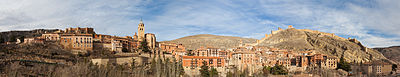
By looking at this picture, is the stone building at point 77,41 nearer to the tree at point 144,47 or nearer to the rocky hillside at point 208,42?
the tree at point 144,47

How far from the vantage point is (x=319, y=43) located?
92938mm

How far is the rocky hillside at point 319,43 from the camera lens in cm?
8588

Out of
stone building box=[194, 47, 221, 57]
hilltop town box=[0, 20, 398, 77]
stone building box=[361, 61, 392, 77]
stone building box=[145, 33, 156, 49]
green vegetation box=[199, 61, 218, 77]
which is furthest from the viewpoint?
stone building box=[361, 61, 392, 77]

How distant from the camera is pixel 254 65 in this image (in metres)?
64.8

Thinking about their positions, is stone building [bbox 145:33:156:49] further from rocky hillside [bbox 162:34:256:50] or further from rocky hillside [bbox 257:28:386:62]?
rocky hillside [bbox 162:34:256:50]

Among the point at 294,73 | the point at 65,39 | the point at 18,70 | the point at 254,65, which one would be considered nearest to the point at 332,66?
the point at 294,73


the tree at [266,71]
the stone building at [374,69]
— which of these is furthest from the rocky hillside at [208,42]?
the stone building at [374,69]

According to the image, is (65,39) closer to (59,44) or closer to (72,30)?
(59,44)

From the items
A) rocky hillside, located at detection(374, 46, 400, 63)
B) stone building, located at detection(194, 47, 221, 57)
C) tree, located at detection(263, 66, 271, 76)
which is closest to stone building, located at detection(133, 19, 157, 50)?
stone building, located at detection(194, 47, 221, 57)

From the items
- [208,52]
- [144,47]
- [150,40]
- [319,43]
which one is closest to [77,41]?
[144,47]

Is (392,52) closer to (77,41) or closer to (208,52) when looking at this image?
(208,52)

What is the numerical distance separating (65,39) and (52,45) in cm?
214

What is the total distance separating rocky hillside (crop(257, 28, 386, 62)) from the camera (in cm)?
8588

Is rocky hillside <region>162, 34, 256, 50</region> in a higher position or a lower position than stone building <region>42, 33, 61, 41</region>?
lower
